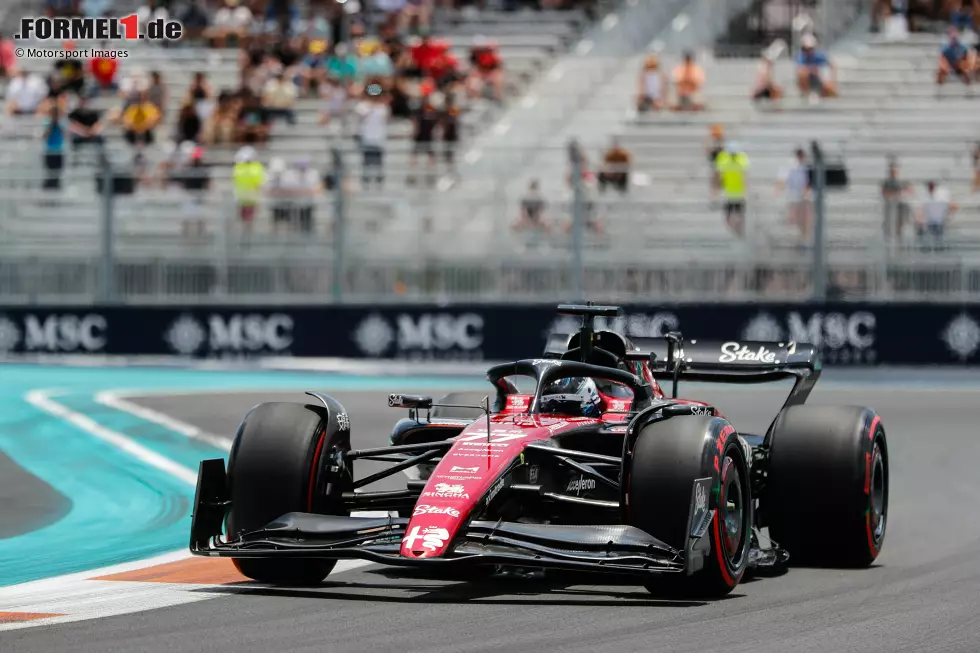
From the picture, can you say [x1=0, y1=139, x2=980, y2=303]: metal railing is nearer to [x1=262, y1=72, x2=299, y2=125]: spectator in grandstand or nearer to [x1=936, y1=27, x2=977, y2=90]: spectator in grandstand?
[x1=262, y1=72, x2=299, y2=125]: spectator in grandstand

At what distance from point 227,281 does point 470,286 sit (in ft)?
10.5

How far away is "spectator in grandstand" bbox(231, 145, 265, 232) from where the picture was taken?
2395 centimetres

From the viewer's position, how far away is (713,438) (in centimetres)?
820

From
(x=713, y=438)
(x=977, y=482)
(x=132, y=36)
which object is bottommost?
(x=977, y=482)

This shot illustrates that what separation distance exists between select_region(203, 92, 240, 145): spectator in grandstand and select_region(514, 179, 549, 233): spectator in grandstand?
219 inches

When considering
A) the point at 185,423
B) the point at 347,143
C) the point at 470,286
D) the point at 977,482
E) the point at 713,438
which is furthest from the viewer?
the point at 347,143

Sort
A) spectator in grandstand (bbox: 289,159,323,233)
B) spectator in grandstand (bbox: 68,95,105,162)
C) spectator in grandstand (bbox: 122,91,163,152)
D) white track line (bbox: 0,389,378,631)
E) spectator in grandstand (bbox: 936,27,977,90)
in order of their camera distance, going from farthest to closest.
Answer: spectator in grandstand (bbox: 122,91,163,152)
spectator in grandstand (bbox: 936,27,977,90)
spectator in grandstand (bbox: 68,95,105,162)
spectator in grandstand (bbox: 289,159,323,233)
white track line (bbox: 0,389,378,631)

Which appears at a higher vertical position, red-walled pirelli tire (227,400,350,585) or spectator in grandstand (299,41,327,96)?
spectator in grandstand (299,41,327,96)

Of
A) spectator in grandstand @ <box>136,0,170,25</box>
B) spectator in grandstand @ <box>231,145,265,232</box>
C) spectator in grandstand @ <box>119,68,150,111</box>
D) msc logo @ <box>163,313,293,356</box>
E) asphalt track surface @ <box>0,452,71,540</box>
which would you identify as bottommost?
asphalt track surface @ <box>0,452,71,540</box>

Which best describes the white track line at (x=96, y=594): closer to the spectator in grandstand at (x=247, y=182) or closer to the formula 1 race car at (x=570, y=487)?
the formula 1 race car at (x=570, y=487)

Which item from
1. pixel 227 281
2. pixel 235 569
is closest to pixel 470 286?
pixel 227 281

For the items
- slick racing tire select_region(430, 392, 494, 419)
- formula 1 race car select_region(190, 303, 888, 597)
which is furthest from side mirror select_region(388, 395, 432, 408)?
slick racing tire select_region(430, 392, 494, 419)

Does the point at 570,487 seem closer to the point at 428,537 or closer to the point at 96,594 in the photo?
the point at 428,537

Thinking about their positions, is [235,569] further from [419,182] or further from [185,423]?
[419,182]
